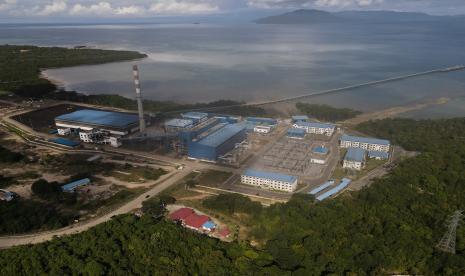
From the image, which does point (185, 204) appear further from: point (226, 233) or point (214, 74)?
point (214, 74)

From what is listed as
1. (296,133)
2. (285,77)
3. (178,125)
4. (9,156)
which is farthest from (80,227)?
(285,77)

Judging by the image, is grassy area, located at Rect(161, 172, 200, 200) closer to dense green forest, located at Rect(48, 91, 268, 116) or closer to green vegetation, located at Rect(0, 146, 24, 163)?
green vegetation, located at Rect(0, 146, 24, 163)

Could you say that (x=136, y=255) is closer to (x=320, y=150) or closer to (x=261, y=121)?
(x=320, y=150)

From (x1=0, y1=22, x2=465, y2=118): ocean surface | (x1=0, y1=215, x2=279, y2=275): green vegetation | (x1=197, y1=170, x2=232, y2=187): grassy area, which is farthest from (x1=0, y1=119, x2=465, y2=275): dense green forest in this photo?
(x1=0, y1=22, x2=465, y2=118): ocean surface

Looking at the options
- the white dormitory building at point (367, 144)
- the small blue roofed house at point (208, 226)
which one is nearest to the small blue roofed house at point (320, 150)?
the white dormitory building at point (367, 144)

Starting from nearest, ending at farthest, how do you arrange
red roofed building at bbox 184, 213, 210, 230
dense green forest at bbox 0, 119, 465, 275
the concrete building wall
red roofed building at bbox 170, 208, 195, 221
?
dense green forest at bbox 0, 119, 465, 275 → red roofed building at bbox 184, 213, 210, 230 → red roofed building at bbox 170, 208, 195, 221 → the concrete building wall

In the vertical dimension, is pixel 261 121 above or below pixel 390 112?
above

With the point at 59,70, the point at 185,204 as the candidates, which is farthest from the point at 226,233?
the point at 59,70

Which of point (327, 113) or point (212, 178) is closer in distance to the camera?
point (212, 178)
